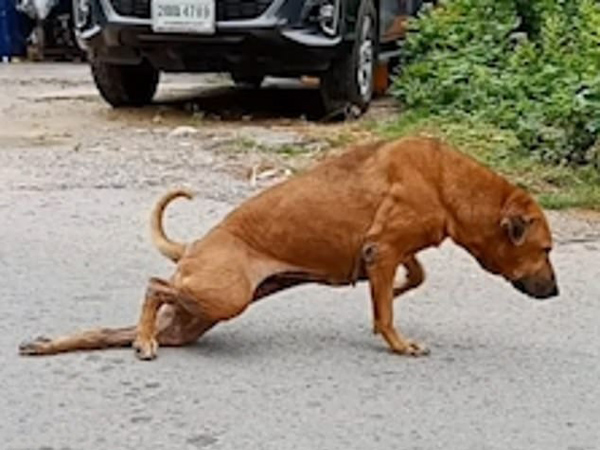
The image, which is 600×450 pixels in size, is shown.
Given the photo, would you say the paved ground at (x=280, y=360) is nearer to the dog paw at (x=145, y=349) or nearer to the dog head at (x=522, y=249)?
the dog paw at (x=145, y=349)

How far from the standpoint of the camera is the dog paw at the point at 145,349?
4.36 metres

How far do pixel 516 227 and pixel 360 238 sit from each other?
0.47 meters

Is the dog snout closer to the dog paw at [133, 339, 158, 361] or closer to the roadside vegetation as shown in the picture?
the dog paw at [133, 339, 158, 361]

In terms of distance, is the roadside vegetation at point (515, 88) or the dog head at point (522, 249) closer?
the dog head at point (522, 249)

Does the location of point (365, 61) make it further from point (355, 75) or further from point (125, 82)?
point (125, 82)

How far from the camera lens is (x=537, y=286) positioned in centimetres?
454

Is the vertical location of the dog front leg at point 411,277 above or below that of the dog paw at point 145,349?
above

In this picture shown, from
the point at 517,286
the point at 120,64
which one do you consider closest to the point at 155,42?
the point at 120,64

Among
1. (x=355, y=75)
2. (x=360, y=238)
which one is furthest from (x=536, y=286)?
(x=355, y=75)

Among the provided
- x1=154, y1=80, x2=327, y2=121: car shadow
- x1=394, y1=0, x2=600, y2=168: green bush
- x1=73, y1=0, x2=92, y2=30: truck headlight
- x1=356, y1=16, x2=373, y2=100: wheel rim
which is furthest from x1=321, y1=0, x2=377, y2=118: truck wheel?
x1=73, y1=0, x2=92, y2=30: truck headlight

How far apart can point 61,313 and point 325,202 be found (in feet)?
3.48

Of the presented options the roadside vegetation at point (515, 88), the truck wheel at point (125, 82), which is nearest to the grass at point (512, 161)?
the roadside vegetation at point (515, 88)

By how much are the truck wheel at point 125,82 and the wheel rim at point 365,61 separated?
1.41 metres

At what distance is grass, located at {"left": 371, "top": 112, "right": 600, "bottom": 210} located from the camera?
698 centimetres
